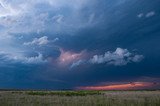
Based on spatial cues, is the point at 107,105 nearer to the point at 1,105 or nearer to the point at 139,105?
the point at 139,105

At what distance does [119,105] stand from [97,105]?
1.53m

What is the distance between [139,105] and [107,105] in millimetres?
2075

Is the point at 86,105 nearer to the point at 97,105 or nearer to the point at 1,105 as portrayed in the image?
the point at 97,105

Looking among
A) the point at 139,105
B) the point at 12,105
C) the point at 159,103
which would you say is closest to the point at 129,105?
the point at 139,105

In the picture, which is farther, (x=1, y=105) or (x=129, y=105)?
(x=1, y=105)

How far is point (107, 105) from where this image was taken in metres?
19.0

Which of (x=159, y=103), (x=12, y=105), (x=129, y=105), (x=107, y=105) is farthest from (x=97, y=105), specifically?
(x=12, y=105)

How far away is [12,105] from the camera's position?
19.1m

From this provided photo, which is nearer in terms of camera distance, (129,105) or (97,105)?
(129,105)

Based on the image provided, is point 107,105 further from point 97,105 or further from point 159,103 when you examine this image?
point 159,103

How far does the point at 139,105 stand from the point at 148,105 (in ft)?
1.92

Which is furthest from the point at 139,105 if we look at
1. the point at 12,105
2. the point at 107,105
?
the point at 12,105

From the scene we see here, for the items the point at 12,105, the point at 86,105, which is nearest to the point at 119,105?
the point at 86,105

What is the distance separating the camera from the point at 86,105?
1911cm
